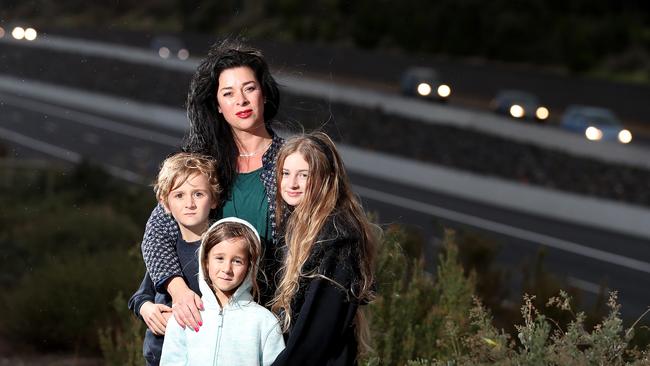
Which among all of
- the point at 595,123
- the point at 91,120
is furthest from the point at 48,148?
the point at 595,123

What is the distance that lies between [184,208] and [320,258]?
0.59 meters

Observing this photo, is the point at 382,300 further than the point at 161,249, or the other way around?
the point at 382,300

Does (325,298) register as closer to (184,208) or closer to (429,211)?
(184,208)

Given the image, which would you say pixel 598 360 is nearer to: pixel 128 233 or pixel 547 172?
pixel 128 233

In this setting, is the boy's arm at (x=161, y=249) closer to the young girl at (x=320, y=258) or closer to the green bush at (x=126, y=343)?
the young girl at (x=320, y=258)

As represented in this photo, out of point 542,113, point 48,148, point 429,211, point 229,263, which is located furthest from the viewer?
point 542,113

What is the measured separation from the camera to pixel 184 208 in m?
5.38

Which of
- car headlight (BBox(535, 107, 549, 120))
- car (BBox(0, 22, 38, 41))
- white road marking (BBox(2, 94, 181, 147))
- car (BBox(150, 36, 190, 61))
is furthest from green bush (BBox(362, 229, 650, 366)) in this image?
car (BBox(150, 36, 190, 61))

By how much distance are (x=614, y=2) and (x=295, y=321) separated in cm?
6968

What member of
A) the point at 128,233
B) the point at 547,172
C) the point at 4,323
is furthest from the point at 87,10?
the point at 4,323

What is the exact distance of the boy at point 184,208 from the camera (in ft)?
17.7

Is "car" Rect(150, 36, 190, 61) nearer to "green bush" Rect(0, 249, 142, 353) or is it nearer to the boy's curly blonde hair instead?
"green bush" Rect(0, 249, 142, 353)

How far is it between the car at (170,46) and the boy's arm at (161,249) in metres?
63.6

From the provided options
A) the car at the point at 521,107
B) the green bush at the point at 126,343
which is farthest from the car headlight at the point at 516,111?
the green bush at the point at 126,343
